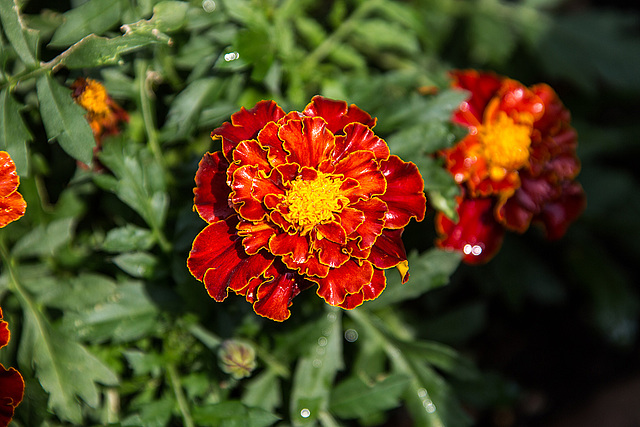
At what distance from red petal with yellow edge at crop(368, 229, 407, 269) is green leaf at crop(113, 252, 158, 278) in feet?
1.90

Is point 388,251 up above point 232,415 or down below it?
above

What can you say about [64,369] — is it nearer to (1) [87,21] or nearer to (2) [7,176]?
(2) [7,176]

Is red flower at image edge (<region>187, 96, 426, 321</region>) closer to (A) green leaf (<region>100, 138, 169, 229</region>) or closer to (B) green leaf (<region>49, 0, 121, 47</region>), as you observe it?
(A) green leaf (<region>100, 138, 169, 229</region>)

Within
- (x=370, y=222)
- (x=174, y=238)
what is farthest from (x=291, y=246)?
(x=174, y=238)

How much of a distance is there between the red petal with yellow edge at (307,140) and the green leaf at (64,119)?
444 mm

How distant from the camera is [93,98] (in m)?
1.30

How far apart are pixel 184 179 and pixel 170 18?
0.40m

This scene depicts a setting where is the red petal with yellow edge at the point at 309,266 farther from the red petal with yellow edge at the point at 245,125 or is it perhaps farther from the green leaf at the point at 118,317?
the green leaf at the point at 118,317

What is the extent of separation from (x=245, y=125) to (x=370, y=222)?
312mm

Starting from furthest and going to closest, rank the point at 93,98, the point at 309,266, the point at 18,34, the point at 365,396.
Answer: the point at 365,396 → the point at 93,98 → the point at 18,34 → the point at 309,266

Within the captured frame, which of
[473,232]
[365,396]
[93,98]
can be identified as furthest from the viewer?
[473,232]

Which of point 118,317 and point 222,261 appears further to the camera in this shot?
point 118,317

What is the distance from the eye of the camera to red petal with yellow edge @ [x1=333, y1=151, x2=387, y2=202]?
1065 millimetres

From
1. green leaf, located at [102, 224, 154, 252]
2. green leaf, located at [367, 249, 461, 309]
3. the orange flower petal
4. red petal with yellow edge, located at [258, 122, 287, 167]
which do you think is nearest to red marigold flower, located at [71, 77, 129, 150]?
green leaf, located at [102, 224, 154, 252]
